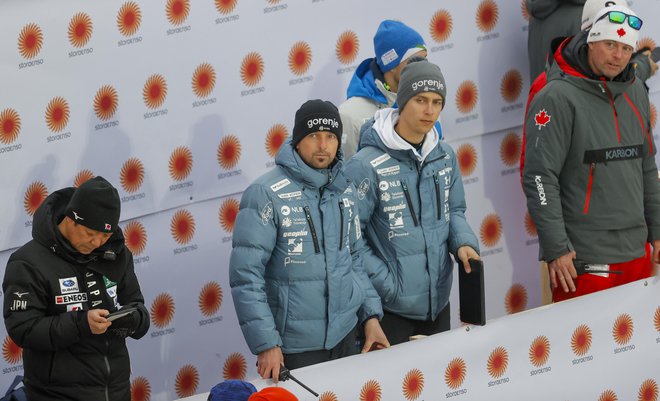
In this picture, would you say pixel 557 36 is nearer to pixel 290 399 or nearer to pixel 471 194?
pixel 471 194

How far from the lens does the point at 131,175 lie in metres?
6.13

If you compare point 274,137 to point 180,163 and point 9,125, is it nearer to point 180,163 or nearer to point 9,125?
point 180,163

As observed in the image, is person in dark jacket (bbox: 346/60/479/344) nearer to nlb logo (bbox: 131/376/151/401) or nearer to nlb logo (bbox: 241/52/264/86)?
nlb logo (bbox: 241/52/264/86)

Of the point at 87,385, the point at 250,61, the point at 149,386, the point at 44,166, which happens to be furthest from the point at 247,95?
the point at 87,385

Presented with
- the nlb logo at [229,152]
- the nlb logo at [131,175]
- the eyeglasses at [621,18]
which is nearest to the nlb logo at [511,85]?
the eyeglasses at [621,18]

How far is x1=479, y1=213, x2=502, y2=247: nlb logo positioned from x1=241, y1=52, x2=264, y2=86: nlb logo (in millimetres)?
1744

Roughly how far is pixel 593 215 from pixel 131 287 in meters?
2.40

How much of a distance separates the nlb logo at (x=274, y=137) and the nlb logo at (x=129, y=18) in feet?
3.08

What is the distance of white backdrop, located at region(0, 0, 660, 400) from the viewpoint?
582 cm

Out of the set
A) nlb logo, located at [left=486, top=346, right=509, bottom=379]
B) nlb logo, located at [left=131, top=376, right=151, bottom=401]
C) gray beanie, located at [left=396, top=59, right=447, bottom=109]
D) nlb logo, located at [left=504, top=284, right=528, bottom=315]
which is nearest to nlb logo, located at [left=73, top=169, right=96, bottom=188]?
nlb logo, located at [left=131, top=376, right=151, bottom=401]

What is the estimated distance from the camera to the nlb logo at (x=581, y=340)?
223 inches

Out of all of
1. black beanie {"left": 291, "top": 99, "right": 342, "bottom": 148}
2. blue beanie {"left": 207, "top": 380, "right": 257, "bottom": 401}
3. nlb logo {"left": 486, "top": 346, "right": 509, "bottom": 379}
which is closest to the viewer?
blue beanie {"left": 207, "top": 380, "right": 257, "bottom": 401}

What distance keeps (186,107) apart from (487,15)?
1.96 m

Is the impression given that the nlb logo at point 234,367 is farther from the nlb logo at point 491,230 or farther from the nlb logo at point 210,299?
the nlb logo at point 491,230
